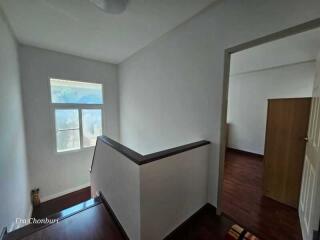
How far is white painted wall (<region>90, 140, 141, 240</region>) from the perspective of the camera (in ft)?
3.97

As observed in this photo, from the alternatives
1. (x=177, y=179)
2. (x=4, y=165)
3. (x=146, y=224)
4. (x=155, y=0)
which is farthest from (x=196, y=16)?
(x=4, y=165)

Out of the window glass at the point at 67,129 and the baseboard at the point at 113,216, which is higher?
the window glass at the point at 67,129

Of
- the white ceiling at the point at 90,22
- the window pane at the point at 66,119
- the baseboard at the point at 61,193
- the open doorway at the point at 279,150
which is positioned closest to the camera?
the open doorway at the point at 279,150

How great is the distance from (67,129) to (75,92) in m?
0.92

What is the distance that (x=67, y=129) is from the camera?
340cm

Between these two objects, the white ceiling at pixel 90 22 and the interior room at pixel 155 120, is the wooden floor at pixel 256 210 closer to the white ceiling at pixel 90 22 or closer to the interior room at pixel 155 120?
the interior room at pixel 155 120

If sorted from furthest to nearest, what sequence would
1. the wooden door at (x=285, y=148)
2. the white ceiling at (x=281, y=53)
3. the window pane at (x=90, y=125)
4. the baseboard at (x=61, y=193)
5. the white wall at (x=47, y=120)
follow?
the window pane at (x=90, y=125)
the baseboard at (x=61, y=193)
the white wall at (x=47, y=120)
the white ceiling at (x=281, y=53)
the wooden door at (x=285, y=148)

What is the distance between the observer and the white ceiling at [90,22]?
5.49ft

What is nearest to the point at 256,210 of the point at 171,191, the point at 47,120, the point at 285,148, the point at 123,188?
the point at 285,148

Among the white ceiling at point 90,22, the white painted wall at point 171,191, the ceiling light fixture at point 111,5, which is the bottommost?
the white painted wall at point 171,191

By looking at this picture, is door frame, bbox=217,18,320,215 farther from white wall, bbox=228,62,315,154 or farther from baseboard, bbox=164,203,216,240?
white wall, bbox=228,62,315,154

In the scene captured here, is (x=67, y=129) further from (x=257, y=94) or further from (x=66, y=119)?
(x=257, y=94)

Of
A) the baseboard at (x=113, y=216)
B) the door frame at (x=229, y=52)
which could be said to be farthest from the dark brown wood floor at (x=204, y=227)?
the baseboard at (x=113, y=216)

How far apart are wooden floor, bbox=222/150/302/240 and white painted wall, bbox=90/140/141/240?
1.23m
